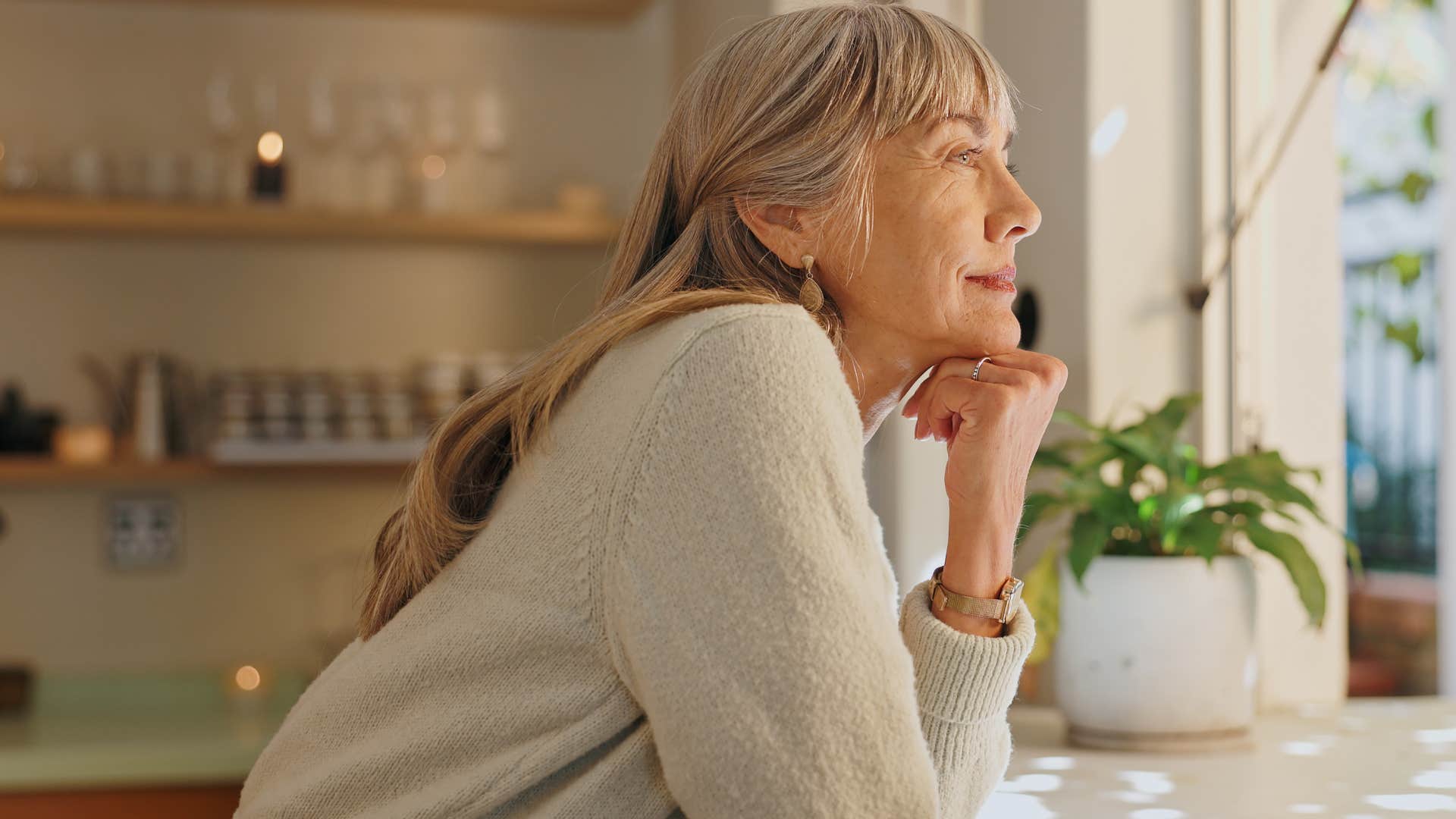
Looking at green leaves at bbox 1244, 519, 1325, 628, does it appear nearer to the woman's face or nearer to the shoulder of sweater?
the woman's face

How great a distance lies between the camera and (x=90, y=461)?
277 centimetres

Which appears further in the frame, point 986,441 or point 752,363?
point 986,441

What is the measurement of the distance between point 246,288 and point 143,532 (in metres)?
0.55

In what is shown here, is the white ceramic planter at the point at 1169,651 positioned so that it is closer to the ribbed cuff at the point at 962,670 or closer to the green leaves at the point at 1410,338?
the ribbed cuff at the point at 962,670

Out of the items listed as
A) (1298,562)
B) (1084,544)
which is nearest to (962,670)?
(1084,544)

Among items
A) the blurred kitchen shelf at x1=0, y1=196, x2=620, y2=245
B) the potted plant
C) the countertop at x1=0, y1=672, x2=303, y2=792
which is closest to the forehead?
the potted plant

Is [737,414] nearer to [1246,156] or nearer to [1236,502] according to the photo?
[1236,502]

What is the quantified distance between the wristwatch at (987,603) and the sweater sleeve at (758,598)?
6.4 inches

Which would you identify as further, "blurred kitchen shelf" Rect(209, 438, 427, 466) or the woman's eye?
"blurred kitchen shelf" Rect(209, 438, 427, 466)

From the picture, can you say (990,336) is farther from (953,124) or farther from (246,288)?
(246,288)

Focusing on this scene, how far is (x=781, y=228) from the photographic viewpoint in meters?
1.00

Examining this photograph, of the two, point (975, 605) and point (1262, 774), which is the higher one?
point (975, 605)

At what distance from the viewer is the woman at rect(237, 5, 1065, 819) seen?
0.74 metres

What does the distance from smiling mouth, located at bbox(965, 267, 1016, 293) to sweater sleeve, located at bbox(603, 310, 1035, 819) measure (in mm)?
267
